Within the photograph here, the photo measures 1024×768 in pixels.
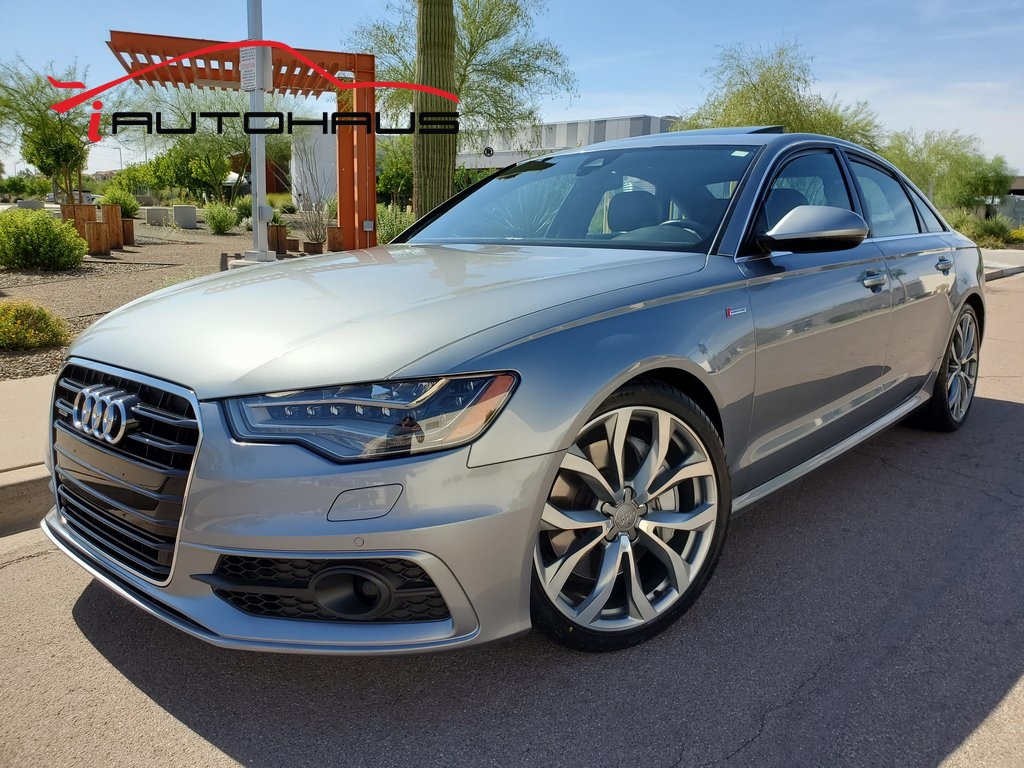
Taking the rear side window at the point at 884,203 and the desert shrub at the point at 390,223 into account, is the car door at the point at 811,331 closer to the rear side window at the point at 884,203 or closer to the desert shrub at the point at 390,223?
the rear side window at the point at 884,203

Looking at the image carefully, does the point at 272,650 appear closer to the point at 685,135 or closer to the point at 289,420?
the point at 289,420

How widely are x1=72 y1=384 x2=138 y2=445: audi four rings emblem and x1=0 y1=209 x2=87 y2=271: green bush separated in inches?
407

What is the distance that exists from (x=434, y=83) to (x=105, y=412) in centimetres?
685

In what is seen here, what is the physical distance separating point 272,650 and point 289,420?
1.84 ft

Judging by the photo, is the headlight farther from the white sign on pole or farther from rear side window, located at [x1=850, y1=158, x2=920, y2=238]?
the white sign on pole

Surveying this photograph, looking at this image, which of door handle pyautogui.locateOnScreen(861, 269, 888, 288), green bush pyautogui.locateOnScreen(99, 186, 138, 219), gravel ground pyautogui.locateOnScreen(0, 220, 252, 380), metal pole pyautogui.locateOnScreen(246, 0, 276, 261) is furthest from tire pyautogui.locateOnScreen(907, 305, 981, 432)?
green bush pyautogui.locateOnScreen(99, 186, 138, 219)

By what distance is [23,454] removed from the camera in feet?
13.0

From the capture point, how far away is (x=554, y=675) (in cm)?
236

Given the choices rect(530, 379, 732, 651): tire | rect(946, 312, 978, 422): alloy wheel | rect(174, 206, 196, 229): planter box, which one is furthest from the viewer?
rect(174, 206, 196, 229): planter box

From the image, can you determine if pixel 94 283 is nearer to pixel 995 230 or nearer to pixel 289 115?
pixel 289 115

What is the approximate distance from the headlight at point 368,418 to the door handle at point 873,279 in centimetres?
223

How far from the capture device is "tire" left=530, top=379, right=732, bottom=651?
2238 mm

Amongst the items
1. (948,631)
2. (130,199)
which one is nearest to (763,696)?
(948,631)

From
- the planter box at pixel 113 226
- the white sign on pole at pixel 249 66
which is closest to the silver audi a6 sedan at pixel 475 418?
the white sign on pole at pixel 249 66
